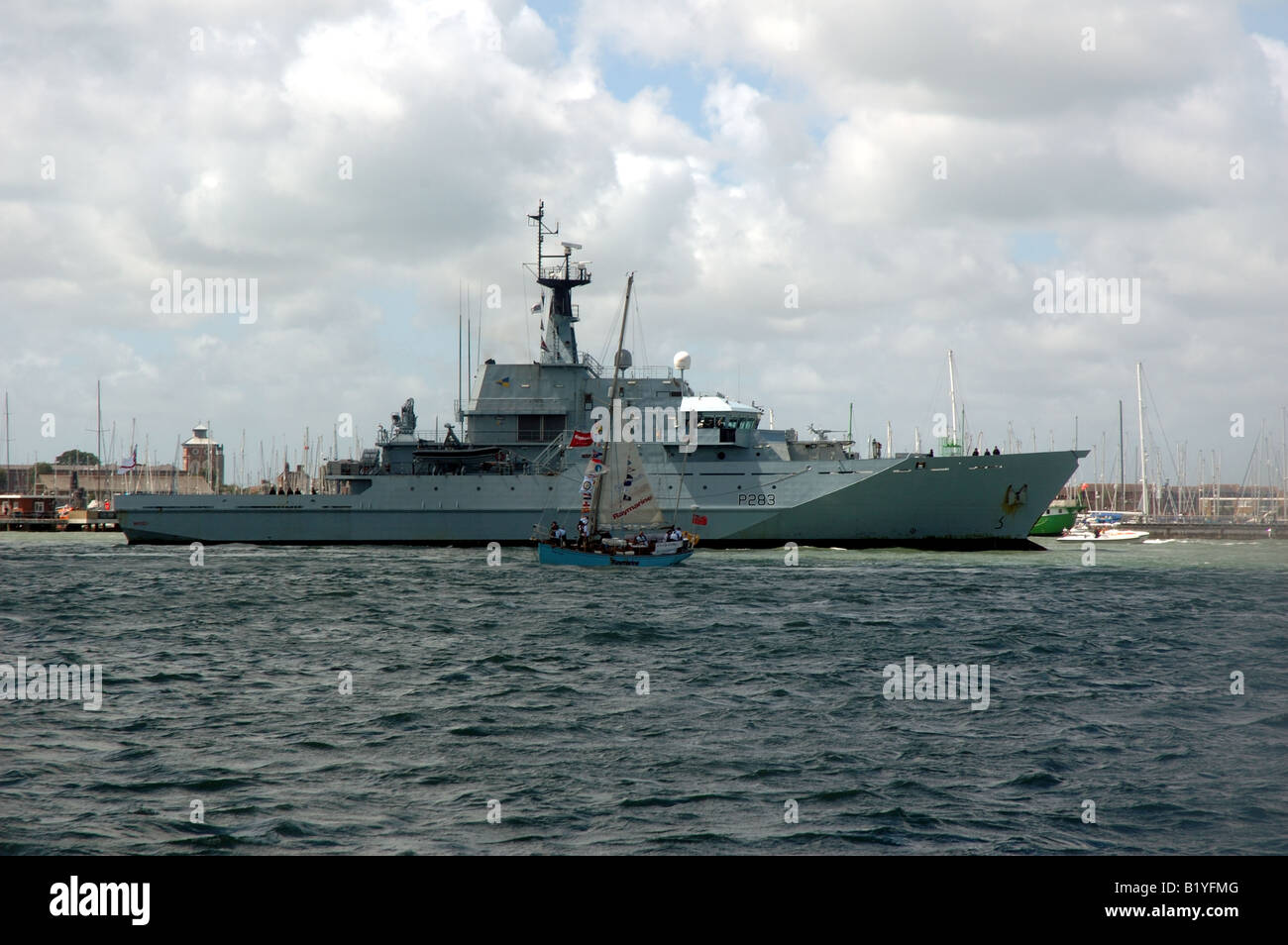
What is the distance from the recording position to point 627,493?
3606cm

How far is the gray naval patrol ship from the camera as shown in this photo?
145 ft

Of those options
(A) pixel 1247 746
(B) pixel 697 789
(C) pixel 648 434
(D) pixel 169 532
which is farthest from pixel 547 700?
(D) pixel 169 532

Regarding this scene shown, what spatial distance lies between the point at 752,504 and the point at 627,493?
10.6 metres

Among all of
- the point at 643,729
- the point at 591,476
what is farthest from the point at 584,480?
the point at 643,729

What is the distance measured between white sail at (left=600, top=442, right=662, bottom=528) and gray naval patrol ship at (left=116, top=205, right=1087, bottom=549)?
17.6ft

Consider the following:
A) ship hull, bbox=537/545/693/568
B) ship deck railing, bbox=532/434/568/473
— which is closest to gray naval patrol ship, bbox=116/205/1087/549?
ship deck railing, bbox=532/434/568/473

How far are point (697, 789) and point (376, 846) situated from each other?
3161 millimetres

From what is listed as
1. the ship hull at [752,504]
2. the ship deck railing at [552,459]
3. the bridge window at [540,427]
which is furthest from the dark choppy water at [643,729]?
the bridge window at [540,427]

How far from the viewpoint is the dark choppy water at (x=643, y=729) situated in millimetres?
9164

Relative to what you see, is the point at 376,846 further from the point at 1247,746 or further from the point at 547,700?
the point at 1247,746

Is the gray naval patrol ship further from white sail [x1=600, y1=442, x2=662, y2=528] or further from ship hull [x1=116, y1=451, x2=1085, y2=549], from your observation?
white sail [x1=600, y1=442, x2=662, y2=528]

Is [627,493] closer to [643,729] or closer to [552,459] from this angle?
[552,459]

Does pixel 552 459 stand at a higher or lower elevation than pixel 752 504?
higher

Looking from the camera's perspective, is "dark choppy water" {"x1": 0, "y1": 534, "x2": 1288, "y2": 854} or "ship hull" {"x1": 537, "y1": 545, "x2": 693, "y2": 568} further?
"ship hull" {"x1": 537, "y1": 545, "x2": 693, "y2": 568}
